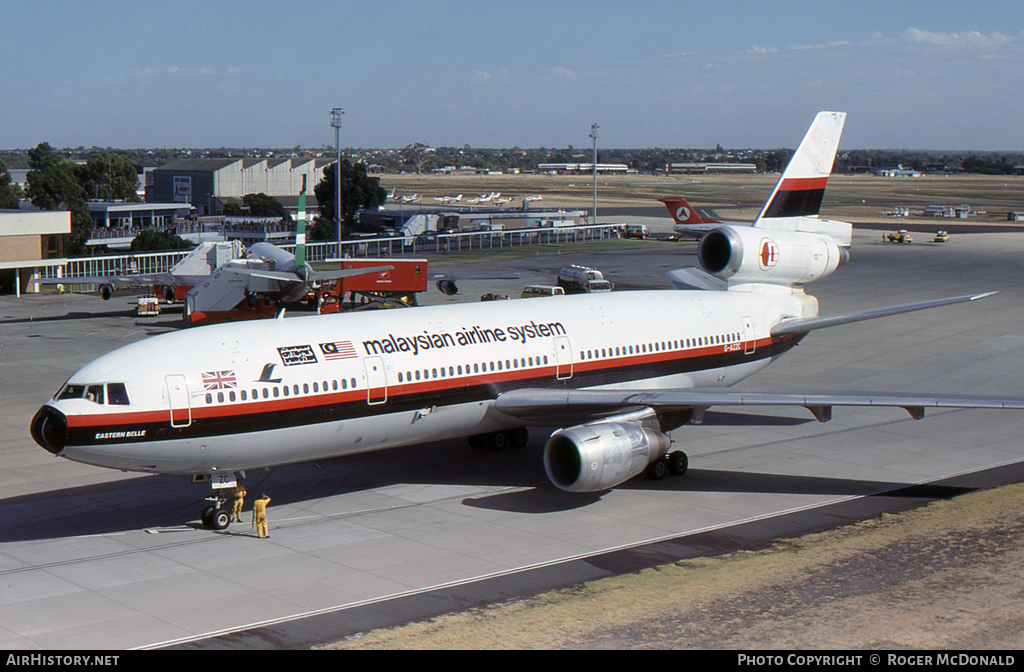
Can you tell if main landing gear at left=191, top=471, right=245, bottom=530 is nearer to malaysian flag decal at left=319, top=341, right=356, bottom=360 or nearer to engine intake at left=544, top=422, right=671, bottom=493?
malaysian flag decal at left=319, top=341, right=356, bottom=360

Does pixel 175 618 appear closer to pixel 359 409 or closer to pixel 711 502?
pixel 359 409

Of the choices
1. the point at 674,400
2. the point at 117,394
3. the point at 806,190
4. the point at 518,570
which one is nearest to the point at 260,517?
the point at 117,394

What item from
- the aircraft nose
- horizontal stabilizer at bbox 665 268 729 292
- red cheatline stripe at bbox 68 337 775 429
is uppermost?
horizontal stabilizer at bbox 665 268 729 292

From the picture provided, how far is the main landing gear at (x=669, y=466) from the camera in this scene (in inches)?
1159

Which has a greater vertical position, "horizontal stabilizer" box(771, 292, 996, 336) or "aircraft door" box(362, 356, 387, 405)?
"horizontal stabilizer" box(771, 292, 996, 336)

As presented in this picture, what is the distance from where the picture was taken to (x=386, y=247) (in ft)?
369

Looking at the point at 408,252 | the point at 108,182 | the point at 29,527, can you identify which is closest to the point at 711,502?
Answer: the point at 29,527

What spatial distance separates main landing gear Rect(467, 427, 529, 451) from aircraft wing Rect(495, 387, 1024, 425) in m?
4.00

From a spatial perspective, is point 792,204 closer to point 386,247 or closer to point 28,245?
point 28,245

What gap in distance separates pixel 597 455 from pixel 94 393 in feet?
39.6

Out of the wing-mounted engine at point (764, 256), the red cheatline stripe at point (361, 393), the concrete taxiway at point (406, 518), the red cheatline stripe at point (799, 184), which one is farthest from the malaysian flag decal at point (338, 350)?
the red cheatline stripe at point (799, 184)

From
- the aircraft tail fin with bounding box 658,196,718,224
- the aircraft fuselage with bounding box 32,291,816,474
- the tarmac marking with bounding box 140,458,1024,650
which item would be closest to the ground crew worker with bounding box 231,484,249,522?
the aircraft fuselage with bounding box 32,291,816,474

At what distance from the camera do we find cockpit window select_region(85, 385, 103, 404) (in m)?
22.4

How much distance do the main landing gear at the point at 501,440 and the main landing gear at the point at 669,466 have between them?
5.01 meters
